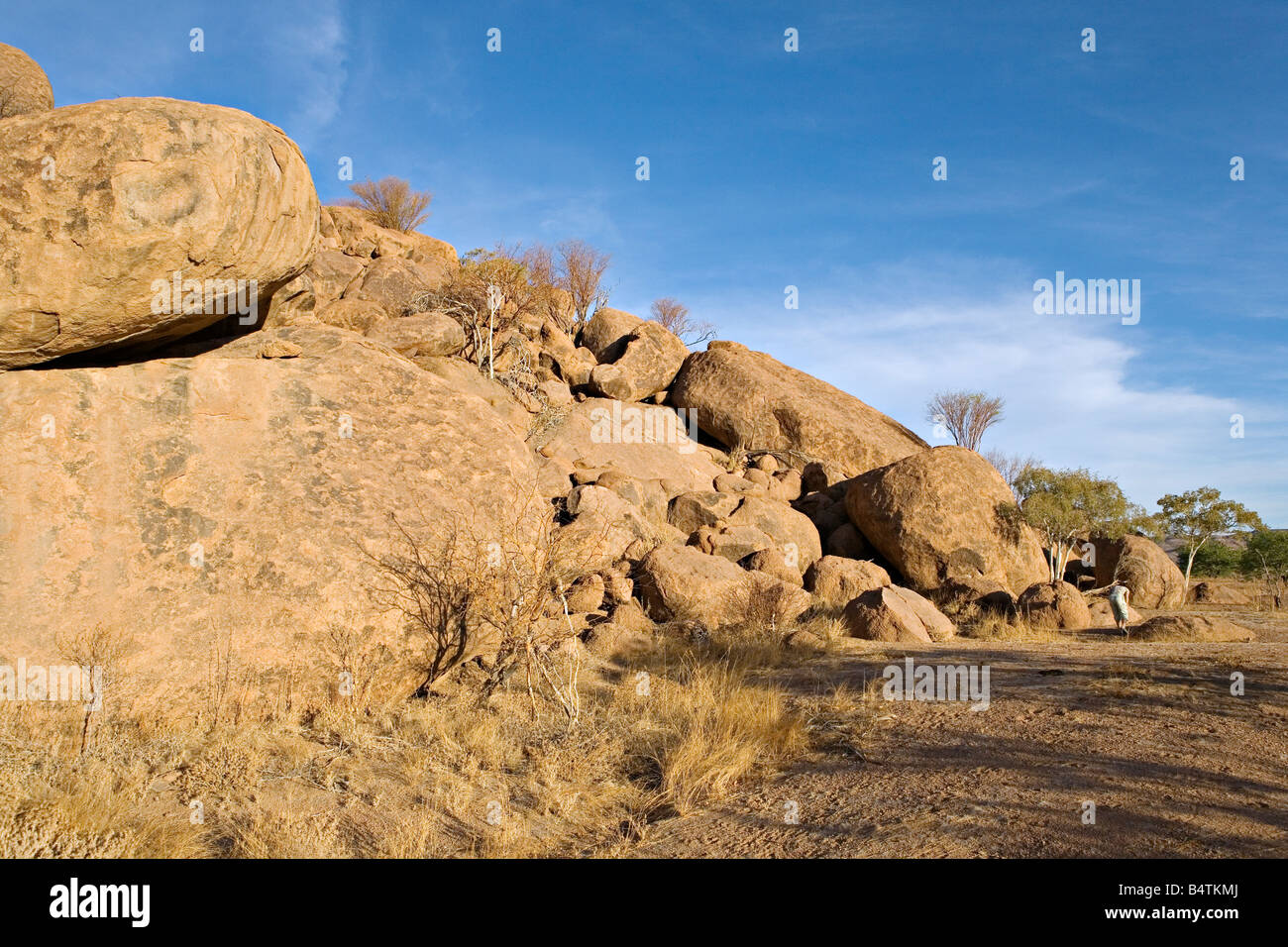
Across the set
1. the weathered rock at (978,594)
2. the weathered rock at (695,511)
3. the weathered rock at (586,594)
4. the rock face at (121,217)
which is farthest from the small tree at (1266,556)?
the rock face at (121,217)

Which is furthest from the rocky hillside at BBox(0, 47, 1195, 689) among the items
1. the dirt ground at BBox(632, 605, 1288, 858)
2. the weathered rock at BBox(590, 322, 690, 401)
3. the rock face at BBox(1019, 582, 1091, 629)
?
the weathered rock at BBox(590, 322, 690, 401)

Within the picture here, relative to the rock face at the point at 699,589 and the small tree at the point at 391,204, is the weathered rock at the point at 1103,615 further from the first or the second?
the small tree at the point at 391,204

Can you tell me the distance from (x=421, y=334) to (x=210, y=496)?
386 inches

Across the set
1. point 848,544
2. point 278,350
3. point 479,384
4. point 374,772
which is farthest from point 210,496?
point 848,544

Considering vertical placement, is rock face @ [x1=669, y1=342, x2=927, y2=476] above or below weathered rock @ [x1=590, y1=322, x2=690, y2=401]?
below

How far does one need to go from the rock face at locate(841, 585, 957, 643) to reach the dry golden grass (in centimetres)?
393

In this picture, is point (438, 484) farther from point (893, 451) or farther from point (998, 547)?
point (893, 451)

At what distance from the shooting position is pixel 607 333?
20.9m

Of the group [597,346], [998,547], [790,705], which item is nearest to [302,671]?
[790,705]

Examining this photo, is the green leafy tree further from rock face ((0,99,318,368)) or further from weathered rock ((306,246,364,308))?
rock face ((0,99,318,368))

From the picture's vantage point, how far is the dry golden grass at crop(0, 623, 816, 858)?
390 centimetres

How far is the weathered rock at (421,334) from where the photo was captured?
14.8m

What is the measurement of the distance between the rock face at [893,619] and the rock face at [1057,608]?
127 centimetres
